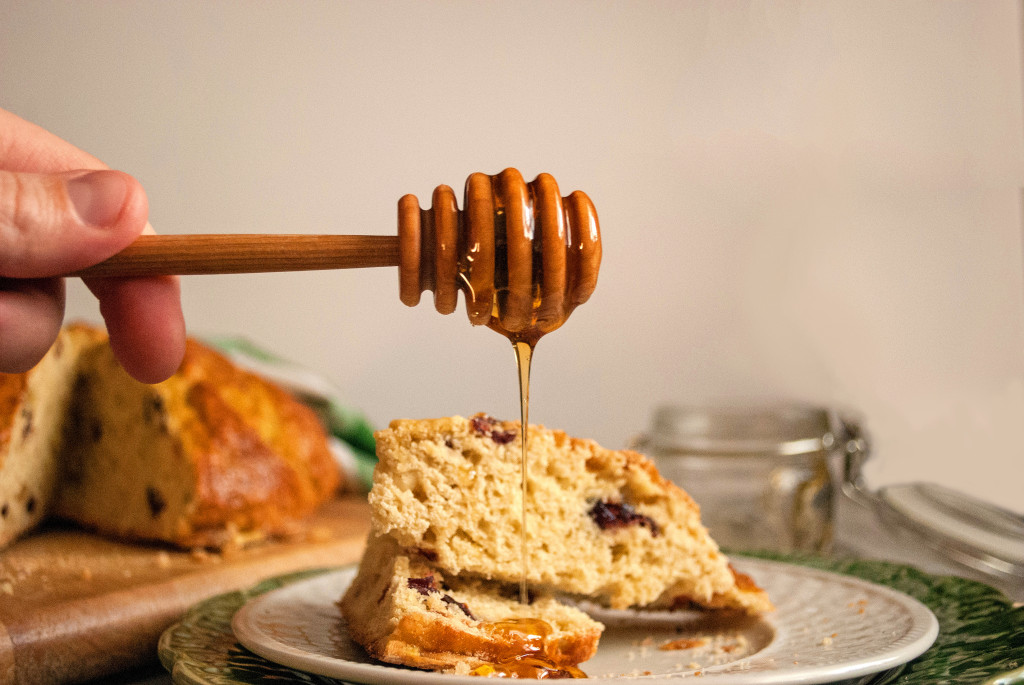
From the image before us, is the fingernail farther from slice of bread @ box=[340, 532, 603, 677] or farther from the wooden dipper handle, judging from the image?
slice of bread @ box=[340, 532, 603, 677]

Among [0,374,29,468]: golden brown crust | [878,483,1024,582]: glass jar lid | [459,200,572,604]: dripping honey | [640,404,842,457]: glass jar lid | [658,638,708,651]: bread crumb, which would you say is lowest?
[658,638,708,651]: bread crumb

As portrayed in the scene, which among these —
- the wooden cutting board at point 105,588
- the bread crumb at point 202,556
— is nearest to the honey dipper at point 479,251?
the wooden cutting board at point 105,588

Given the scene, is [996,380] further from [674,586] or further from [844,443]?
[674,586]

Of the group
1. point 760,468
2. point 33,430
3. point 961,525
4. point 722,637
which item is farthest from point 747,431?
point 33,430

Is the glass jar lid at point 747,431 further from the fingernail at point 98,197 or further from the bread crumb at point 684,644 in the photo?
the fingernail at point 98,197

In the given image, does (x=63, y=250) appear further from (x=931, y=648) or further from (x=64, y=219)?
(x=931, y=648)

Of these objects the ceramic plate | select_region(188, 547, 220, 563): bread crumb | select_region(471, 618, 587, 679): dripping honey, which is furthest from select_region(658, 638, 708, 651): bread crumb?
select_region(188, 547, 220, 563): bread crumb
